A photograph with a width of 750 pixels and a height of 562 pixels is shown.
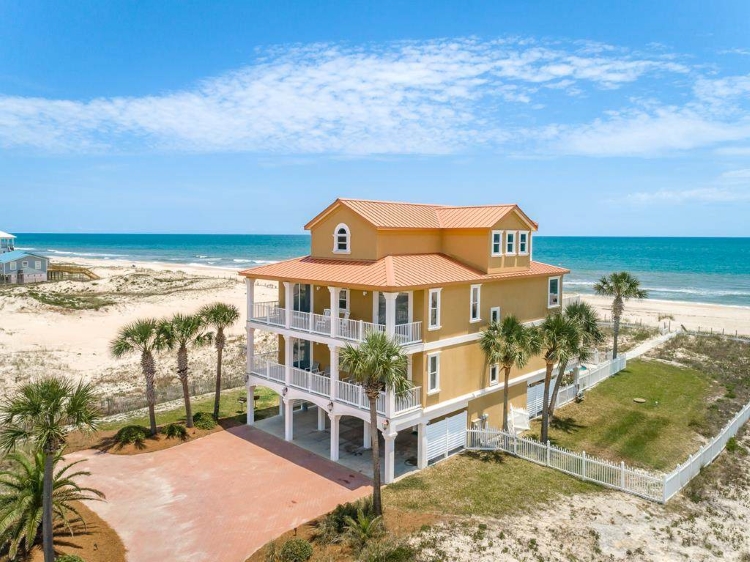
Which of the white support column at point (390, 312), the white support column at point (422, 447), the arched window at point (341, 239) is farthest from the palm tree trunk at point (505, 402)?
the arched window at point (341, 239)

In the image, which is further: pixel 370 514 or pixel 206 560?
pixel 370 514

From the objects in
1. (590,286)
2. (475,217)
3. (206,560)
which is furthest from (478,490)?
(590,286)

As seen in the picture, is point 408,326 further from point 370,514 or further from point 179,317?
point 179,317

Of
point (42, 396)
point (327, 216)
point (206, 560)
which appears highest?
point (327, 216)

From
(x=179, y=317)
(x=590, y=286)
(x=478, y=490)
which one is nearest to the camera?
(x=478, y=490)

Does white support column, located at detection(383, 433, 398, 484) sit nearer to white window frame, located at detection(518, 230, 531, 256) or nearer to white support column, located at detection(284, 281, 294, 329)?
white support column, located at detection(284, 281, 294, 329)

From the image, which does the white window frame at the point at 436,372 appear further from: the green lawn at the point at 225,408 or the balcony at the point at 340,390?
the green lawn at the point at 225,408

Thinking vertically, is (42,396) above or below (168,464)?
above
